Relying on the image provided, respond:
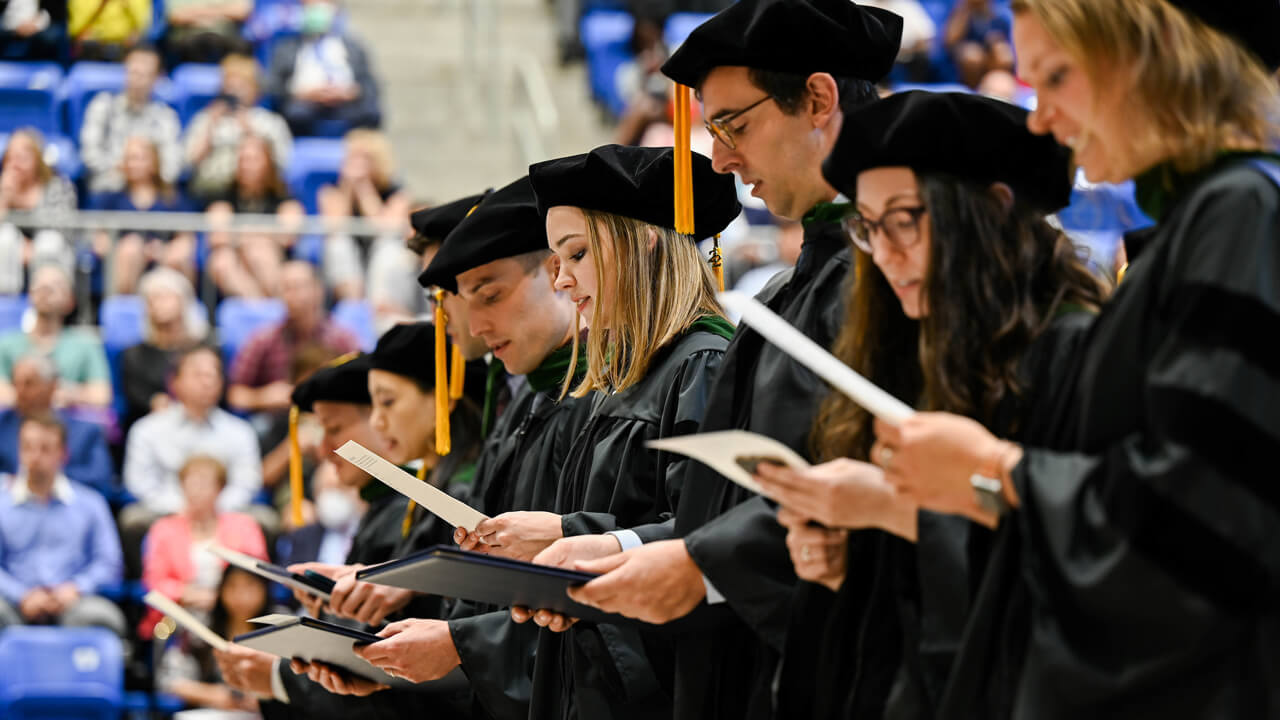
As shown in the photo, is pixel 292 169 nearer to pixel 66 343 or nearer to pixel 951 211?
pixel 66 343

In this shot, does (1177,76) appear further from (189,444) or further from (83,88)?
(83,88)

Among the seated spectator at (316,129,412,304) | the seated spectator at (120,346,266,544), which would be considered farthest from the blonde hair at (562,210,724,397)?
the seated spectator at (316,129,412,304)

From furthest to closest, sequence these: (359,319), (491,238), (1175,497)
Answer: (359,319)
(491,238)
(1175,497)

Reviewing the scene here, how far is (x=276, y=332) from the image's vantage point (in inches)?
322

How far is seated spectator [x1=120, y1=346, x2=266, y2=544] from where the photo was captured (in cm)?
766

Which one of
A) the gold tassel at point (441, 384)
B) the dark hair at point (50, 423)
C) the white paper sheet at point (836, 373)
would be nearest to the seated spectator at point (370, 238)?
the dark hair at point (50, 423)

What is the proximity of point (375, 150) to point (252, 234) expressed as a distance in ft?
3.96

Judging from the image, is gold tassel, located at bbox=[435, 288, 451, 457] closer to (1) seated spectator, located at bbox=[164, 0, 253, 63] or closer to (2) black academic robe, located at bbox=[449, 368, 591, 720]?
(2) black academic robe, located at bbox=[449, 368, 591, 720]

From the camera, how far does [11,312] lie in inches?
338

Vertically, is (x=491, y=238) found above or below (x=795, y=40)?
below

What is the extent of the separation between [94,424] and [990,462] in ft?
22.2

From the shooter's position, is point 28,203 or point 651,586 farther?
point 28,203

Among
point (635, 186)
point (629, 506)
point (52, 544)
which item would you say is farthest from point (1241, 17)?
point (52, 544)

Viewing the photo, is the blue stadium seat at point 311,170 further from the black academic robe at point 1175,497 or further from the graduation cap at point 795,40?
the black academic robe at point 1175,497
